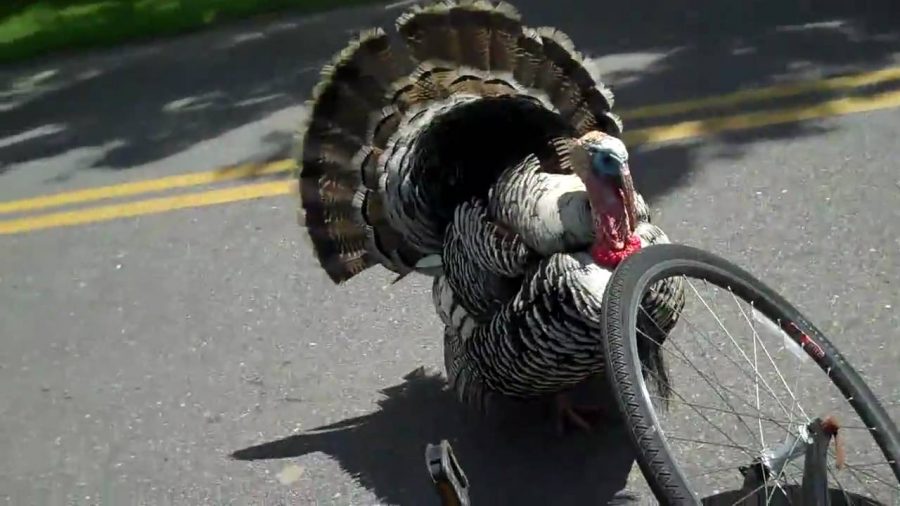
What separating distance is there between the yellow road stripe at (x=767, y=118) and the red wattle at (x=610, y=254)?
2329 millimetres

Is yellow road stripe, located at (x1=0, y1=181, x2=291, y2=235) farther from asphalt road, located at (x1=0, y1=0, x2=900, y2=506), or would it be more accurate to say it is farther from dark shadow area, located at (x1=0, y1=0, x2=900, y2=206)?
dark shadow area, located at (x1=0, y1=0, x2=900, y2=206)

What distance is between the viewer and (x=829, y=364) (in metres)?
2.86

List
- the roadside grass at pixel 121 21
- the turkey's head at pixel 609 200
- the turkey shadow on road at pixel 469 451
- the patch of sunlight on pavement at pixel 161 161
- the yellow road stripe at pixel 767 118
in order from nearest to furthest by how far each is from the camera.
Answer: the turkey's head at pixel 609 200
the turkey shadow on road at pixel 469 451
the yellow road stripe at pixel 767 118
the patch of sunlight on pavement at pixel 161 161
the roadside grass at pixel 121 21

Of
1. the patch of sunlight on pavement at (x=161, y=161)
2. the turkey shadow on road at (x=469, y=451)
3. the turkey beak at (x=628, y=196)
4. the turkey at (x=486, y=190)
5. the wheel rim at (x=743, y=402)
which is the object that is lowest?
the patch of sunlight on pavement at (x=161, y=161)

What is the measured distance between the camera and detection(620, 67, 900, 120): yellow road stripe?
5278 millimetres

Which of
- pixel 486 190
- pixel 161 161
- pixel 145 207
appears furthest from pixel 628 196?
pixel 161 161

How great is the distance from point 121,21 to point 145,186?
3.18 meters

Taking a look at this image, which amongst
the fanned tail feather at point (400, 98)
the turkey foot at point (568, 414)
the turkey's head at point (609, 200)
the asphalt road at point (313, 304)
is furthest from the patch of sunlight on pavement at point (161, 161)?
the turkey's head at point (609, 200)

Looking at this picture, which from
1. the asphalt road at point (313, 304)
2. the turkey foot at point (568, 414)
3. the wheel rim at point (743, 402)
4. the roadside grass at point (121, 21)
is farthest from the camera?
the roadside grass at point (121, 21)

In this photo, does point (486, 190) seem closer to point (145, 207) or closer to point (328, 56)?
point (145, 207)

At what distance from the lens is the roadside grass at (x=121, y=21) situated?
26.7 feet

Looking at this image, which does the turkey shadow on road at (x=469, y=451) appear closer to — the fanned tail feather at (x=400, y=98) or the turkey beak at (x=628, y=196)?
the fanned tail feather at (x=400, y=98)

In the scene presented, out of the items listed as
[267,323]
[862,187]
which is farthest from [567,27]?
[267,323]

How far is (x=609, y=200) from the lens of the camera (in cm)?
280
